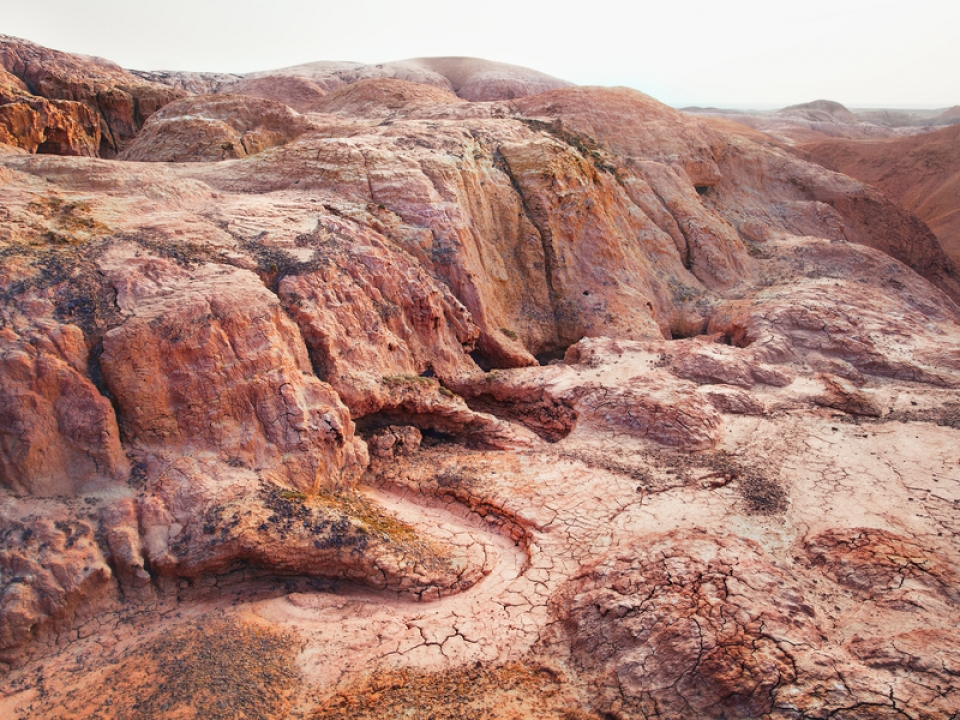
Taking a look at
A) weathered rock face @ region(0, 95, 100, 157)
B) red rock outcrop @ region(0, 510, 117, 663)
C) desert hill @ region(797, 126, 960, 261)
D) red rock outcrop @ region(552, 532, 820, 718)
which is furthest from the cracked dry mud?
desert hill @ region(797, 126, 960, 261)

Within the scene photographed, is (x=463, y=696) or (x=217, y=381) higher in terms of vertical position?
(x=217, y=381)

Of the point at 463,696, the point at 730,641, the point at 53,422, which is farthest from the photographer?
the point at 53,422

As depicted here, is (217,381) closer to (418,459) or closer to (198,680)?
(418,459)

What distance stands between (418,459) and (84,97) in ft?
55.9

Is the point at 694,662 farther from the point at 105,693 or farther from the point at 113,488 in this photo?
the point at 113,488

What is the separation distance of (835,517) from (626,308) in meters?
6.70

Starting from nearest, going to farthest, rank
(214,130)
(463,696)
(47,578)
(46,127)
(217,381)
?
1. (463,696)
2. (47,578)
3. (217,381)
4. (46,127)
5. (214,130)

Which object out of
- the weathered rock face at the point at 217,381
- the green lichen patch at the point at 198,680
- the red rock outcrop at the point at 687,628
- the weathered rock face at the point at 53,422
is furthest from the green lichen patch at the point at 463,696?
the weathered rock face at the point at 53,422

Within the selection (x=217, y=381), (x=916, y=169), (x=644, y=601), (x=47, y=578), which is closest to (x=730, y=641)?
(x=644, y=601)

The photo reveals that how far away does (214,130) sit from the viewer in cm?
1299

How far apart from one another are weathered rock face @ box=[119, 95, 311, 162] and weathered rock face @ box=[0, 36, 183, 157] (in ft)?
4.70

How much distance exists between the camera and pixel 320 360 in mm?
8086

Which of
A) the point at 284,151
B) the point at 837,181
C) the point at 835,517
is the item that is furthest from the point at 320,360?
the point at 837,181

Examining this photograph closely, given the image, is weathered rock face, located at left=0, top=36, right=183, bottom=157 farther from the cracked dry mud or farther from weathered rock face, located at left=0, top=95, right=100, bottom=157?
the cracked dry mud
